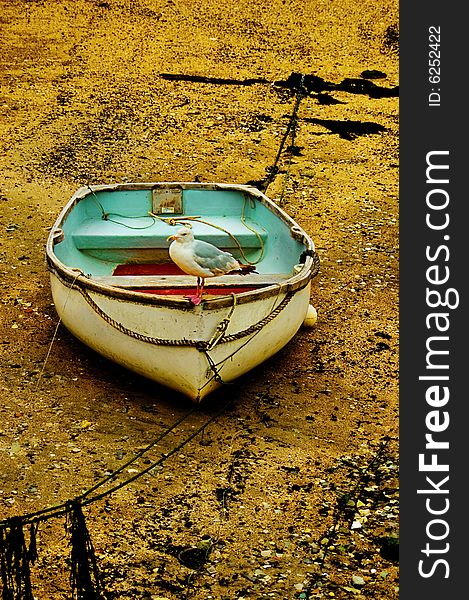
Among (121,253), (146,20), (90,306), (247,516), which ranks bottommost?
(247,516)

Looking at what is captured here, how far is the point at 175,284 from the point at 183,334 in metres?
0.92

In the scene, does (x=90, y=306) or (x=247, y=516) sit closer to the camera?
(x=247, y=516)

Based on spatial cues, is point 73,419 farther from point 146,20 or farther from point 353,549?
point 146,20

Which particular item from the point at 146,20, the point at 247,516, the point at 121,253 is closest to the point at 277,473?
the point at 247,516

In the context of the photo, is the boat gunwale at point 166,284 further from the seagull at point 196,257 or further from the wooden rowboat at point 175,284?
the seagull at point 196,257

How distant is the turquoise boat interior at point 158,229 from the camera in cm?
835

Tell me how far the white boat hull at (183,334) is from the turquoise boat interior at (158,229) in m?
1.11

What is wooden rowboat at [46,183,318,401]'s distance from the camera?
6.41m

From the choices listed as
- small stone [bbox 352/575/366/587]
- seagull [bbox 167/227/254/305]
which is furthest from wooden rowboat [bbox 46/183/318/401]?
small stone [bbox 352/575/366/587]

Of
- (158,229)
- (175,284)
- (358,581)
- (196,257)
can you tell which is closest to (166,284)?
(175,284)

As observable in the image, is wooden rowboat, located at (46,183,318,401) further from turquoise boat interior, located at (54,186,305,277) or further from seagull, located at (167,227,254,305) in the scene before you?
seagull, located at (167,227,254,305)

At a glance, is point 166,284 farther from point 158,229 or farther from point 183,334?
point 158,229

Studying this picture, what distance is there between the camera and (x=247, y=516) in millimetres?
5762

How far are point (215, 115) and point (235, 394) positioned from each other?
782 cm
